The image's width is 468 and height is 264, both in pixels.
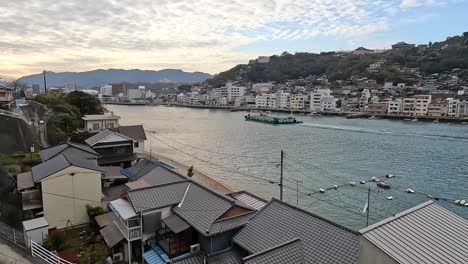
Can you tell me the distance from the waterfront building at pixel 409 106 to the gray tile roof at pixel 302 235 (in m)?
68.5

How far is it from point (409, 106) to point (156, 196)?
70732 millimetres

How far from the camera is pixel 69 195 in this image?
11742mm

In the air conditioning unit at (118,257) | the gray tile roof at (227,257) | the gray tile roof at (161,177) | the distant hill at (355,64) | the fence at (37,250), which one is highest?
the distant hill at (355,64)

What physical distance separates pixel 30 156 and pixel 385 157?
28171 millimetres

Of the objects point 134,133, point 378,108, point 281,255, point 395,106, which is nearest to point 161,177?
point 281,255

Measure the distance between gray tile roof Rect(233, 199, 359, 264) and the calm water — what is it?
8.32 m

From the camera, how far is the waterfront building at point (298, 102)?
86.8 metres

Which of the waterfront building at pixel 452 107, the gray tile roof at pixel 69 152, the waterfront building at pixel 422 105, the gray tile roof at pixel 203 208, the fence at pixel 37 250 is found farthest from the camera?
the waterfront building at pixel 422 105

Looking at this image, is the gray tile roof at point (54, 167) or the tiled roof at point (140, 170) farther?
the tiled roof at point (140, 170)

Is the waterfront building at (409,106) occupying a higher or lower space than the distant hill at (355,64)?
lower

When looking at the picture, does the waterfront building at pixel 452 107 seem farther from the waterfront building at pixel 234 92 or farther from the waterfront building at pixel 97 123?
the waterfront building at pixel 234 92

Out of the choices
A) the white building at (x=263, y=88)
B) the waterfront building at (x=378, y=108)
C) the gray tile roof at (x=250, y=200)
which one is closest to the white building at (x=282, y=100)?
the white building at (x=263, y=88)

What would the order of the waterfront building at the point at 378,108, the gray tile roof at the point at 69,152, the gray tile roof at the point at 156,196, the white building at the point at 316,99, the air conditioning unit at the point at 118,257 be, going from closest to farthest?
1. the gray tile roof at the point at 156,196
2. the air conditioning unit at the point at 118,257
3. the gray tile roof at the point at 69,152
4. the waterfront building at the point at 378,108
5. the white building at the point at 316,99

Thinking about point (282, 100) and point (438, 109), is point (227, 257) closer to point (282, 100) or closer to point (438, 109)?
point (438, 109)
